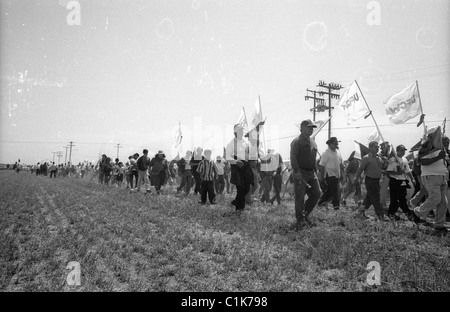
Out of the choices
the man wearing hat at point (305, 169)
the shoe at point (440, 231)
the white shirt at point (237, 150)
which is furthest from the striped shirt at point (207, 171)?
the shoe at point (440, 231)

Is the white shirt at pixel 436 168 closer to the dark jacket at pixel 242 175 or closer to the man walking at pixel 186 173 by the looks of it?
the dark jacket at pixel 242 175

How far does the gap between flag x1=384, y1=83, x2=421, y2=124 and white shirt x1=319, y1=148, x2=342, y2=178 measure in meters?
4.70

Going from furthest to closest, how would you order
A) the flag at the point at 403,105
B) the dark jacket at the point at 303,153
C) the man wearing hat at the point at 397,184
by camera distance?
the flag at the point at 403,105 < the man wearing hat at the point at 397,184 < the dark jacket at the point at 303,153

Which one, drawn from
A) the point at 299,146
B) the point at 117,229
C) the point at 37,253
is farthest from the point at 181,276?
the point at 299,146

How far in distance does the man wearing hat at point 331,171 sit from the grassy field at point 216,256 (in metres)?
2.19

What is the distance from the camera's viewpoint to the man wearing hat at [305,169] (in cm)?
571

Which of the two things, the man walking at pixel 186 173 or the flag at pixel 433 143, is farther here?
the man walking at pixel 186 173

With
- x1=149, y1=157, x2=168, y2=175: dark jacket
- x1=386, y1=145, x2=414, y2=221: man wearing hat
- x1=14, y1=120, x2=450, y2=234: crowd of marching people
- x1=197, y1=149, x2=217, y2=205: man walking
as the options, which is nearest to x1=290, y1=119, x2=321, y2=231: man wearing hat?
x1=14, y1=120, x2=450, y2=234: crowd of marching people

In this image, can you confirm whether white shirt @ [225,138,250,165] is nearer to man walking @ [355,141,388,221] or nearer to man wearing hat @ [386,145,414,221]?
man walking @ [355,141,388,221]

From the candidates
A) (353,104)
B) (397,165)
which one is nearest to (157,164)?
(353,104)

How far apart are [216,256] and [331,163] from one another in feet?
18.2

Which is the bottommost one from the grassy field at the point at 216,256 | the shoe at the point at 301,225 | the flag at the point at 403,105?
the grassy field at the point at 216,256
